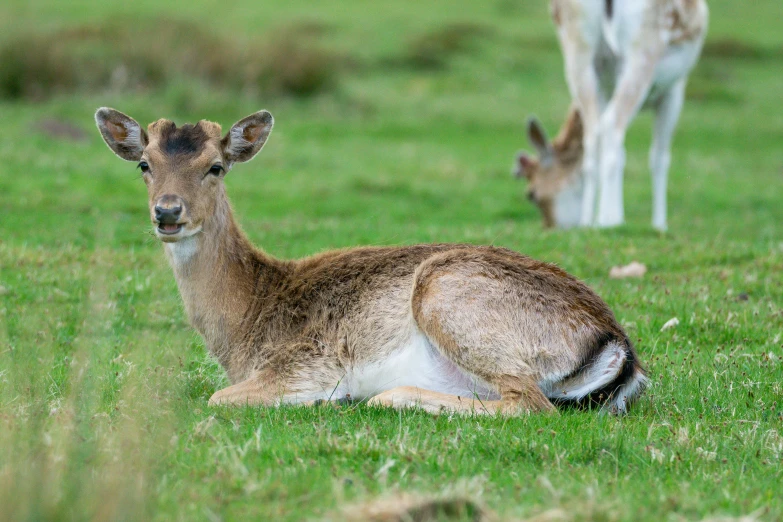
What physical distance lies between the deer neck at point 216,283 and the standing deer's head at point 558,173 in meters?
9.63

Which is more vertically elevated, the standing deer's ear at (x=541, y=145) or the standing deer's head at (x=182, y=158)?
the standing deer's head at (x=182, y=158)

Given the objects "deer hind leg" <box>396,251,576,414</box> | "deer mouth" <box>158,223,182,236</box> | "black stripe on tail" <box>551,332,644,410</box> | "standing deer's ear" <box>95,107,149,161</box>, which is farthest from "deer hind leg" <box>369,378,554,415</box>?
"standing deer's ear" <box>95,107,149,161</box>

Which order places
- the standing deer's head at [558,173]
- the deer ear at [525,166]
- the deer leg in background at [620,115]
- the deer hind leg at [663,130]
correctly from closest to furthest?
the deer leg in background at [620,115] → the deer hind leg at [663,130] → the standing deer's head at [558,173] → the deer ear at [525,166]

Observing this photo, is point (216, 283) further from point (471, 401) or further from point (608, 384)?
point (608, 384)

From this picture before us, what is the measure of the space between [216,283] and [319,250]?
3.99 meters

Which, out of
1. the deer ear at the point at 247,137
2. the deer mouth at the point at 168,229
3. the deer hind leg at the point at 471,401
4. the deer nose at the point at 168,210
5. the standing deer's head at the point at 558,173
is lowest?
the standing deer's head at the point at 558,173

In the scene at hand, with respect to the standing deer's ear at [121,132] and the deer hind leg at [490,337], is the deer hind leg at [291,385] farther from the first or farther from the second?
the standing deer's ear at [121,132]

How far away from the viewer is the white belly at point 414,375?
259 inches

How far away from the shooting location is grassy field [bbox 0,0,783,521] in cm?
444

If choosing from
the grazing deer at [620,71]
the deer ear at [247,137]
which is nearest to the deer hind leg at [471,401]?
the deer ear at [247,137]

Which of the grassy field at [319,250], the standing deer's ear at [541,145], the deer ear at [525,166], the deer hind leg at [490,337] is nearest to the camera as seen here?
the grassy field at [319,250]

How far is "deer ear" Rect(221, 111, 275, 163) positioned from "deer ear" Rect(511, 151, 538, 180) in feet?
32.4

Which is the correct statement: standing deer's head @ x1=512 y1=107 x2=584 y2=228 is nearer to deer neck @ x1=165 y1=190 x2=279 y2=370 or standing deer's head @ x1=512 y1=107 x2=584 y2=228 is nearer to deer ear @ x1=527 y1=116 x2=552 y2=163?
deer ear @ x1=527 y1=116 x2=552 y2=163

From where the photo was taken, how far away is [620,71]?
46.0ft
